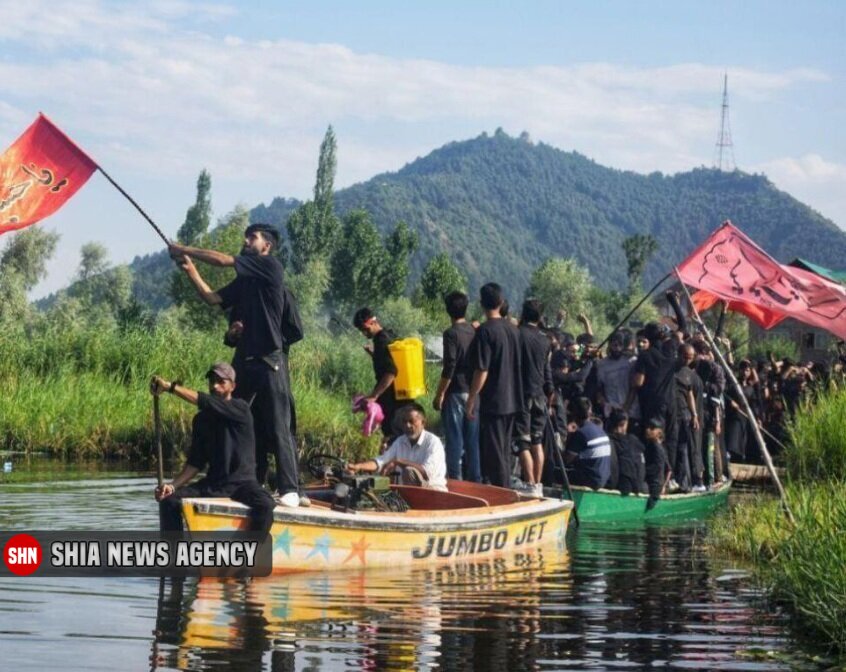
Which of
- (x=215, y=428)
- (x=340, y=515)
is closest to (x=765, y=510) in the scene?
(x=340, y=515)

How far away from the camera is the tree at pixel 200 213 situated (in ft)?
398

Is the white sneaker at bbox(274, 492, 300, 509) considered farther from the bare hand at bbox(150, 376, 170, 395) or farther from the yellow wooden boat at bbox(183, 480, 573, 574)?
the bare hand at bbox(150, 376, 170, 395)

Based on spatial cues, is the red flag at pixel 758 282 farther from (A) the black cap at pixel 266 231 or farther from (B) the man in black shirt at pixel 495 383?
(A) the black cap at pixel 266 231

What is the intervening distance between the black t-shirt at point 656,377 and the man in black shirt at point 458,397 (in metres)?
3.54

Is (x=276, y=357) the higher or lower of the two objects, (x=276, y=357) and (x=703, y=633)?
the higher

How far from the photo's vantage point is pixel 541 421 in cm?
1598

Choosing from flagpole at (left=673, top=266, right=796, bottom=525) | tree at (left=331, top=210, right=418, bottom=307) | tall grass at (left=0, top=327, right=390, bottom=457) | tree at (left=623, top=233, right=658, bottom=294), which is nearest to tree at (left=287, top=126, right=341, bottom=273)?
tree at (left=331, top=210, right=418, bottom=307)

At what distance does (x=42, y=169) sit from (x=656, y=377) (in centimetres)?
791

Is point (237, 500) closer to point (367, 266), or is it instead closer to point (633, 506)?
point (633, 506)

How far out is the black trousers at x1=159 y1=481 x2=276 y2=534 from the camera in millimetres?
11539

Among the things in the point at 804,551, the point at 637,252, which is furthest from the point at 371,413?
the point at 637,252

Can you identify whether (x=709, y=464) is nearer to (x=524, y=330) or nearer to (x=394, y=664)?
(x=524, y=330)

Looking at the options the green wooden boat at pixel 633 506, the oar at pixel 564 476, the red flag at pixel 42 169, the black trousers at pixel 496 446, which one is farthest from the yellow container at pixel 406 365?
the red flag at pixel 42 169

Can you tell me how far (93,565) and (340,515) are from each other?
1982 mm
